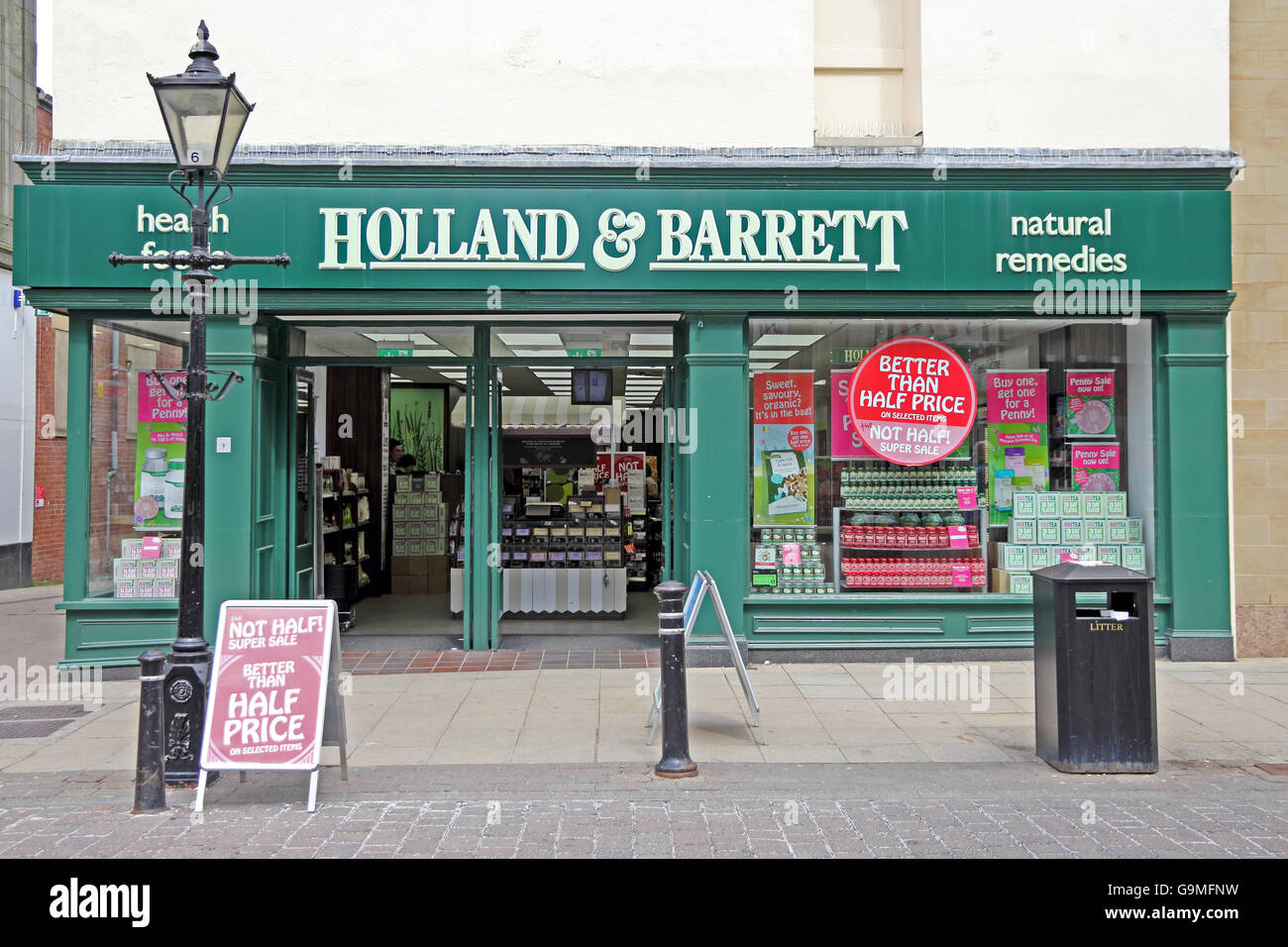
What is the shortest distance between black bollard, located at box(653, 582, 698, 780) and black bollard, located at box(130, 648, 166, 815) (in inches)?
112

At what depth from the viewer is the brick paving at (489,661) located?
29.6 feet

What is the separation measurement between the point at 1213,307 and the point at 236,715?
8.85 metres

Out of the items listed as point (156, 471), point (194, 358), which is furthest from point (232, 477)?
point (194, 358)

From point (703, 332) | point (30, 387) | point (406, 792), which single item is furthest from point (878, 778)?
point (30, 387)

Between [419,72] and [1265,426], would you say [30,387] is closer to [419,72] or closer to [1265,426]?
[419,72]

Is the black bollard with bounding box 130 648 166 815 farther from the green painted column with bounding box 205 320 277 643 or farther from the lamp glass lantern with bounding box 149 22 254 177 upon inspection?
the green painted column with bounding box 205 320 277 643

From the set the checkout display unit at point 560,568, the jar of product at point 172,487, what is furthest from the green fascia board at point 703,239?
the checkout display unit at point 560,568

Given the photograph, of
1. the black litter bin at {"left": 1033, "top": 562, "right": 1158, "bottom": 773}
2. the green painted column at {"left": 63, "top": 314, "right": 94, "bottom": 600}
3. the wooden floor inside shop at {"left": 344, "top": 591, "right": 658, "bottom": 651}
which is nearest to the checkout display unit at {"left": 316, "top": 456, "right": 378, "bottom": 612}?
the wooden floor inside shop at {"left": 344, "top": 591, "right": 658, "bottom": 651}

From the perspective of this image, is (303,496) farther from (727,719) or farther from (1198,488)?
(1198,488)

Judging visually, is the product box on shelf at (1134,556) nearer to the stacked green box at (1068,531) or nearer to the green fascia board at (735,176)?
the stacked green box at (1068,531)

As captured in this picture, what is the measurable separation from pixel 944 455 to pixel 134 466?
7774 mm

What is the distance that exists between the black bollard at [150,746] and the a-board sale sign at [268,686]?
0.25 m

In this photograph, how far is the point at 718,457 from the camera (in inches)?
357

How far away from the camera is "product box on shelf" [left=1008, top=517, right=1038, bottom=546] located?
9602 millimetres
